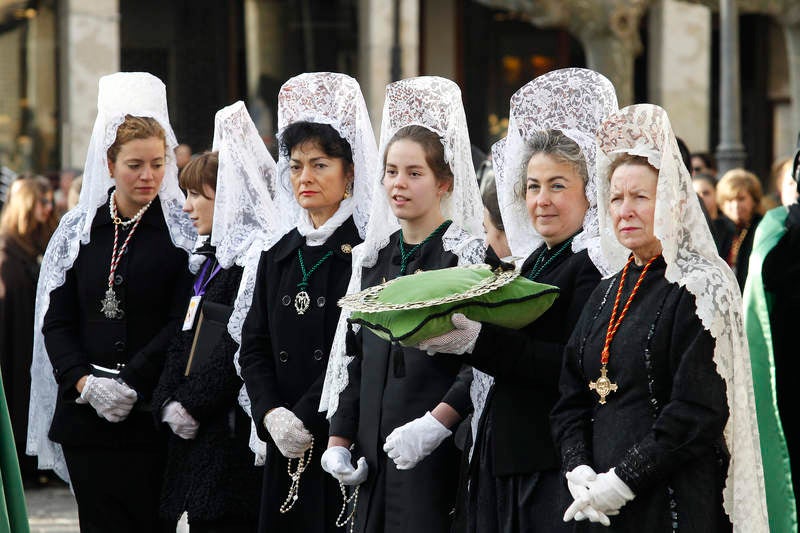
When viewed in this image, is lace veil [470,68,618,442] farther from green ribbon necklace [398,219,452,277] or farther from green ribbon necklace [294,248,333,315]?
green ribbon necklace [294,248,333,315]

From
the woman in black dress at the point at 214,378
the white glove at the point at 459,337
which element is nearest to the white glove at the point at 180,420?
the woman in black dress at the point at 214,378

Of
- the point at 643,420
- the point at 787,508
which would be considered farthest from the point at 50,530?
the point at 643,420

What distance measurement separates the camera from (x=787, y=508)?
5.51 metres

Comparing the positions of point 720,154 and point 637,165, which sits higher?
point 720,154

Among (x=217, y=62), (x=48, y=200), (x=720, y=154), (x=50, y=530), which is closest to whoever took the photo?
(x=50, y=530)

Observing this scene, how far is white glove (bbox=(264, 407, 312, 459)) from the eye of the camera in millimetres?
5035

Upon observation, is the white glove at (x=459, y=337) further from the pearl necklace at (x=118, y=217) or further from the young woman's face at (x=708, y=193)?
the young woman's face at (x=708, y=193)

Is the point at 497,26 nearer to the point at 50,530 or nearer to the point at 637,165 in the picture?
the point at 50,530

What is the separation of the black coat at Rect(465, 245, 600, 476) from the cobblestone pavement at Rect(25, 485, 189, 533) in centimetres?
417

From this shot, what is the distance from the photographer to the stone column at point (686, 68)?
17953 mm

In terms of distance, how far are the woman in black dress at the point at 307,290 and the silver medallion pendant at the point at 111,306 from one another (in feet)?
2.88

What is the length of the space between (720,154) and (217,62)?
926cm

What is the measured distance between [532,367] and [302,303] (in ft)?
4.23

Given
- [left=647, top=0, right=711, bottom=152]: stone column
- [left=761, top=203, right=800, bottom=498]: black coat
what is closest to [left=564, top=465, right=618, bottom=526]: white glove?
[left=761, top=203, right=800, bottom=498]: black coat
